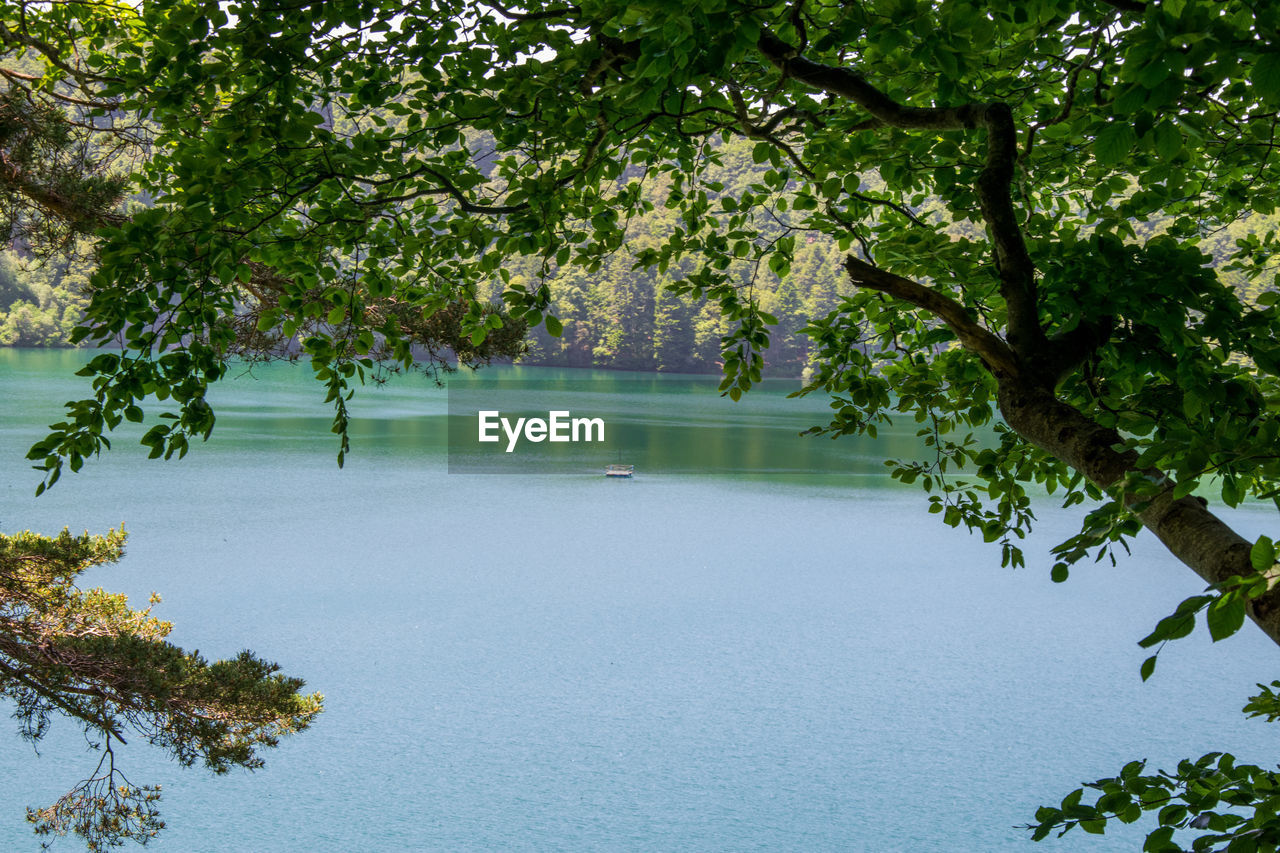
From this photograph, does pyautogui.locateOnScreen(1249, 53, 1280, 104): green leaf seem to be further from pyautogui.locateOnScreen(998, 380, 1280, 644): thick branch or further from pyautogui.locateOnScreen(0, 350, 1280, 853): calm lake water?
pyautogui.locateOnScreen(0, 350, 1280, 853): calm lake water

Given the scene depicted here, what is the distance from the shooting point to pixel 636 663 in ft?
32.3

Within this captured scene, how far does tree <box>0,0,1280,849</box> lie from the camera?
120cm

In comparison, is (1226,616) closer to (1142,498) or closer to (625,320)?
(1142,498)

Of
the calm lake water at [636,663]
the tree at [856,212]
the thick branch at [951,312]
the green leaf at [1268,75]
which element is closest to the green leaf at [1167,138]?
the tree at [856,212]

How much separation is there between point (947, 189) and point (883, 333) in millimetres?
558

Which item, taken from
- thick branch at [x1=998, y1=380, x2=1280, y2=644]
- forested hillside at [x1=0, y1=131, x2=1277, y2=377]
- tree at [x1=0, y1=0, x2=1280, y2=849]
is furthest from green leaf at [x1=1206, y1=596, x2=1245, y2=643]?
forested hillside at [x1=0, y1=131, x2=1277, y2=377]

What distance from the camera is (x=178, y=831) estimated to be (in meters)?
7.15

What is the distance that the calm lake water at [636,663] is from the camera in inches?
292

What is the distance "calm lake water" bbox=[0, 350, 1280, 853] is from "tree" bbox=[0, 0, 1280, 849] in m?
5.68

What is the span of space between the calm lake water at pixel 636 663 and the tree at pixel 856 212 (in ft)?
18.6

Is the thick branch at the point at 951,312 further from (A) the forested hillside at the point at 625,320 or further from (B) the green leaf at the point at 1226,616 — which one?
(A) the forested hillside at the point at 625,320

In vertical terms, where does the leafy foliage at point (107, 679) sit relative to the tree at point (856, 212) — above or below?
below

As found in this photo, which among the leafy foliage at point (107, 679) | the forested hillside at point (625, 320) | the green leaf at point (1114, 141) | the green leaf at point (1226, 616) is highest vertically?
the forested hillside at point (625, 320)

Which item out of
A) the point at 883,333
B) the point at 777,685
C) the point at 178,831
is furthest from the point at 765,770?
the point at 883,333
